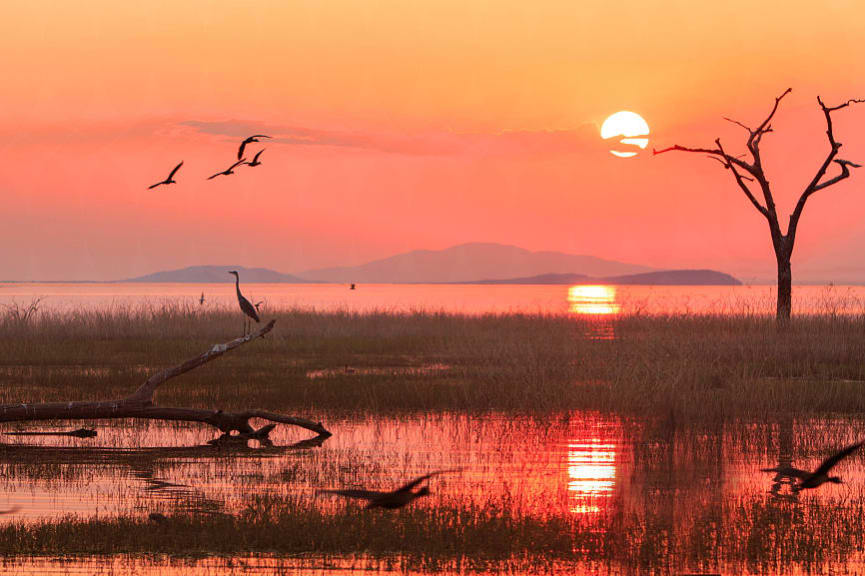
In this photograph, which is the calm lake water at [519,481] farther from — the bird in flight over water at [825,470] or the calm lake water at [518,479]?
the bird in flight over water at [825,470]

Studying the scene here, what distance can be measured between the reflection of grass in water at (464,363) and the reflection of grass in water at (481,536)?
7.10 metres

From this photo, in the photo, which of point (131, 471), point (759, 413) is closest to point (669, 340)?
point (759, 413)

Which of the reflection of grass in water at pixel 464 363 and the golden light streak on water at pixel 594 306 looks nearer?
the reflection of grass in water at pixel 464 363

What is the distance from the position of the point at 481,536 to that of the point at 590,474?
307 cm

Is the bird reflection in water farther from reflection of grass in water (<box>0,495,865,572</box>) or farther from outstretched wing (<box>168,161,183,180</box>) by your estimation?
outstretched wing (<box>168,161,183,180</box>)

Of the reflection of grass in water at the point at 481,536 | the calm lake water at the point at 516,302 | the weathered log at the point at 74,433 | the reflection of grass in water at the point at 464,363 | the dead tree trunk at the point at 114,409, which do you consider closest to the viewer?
the reflection of grass in water at the point at 481,536

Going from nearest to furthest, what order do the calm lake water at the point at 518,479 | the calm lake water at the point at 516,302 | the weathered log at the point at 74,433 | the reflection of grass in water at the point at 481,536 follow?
the reflection of grass in water at the point at 481,536, the calm lake water at the point at 518,479, the weathered log at the point at 74,433, the calm lake water at the point at 516,302

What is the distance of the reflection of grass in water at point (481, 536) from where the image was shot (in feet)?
27.3

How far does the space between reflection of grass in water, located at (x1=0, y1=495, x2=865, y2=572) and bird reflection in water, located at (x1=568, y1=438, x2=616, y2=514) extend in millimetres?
542

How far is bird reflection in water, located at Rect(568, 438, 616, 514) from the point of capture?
33.4 feet

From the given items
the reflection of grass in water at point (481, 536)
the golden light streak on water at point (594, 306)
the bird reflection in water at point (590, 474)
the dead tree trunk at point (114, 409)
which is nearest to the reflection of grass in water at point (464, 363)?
the bird reflection in water at point (590, 474)

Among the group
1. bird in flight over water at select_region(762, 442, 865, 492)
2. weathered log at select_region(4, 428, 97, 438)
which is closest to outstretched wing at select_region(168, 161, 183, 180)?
weathered log at select_region(4, 428, 97, 438)

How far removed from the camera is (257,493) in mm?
10406

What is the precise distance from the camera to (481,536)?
8.91 metres
